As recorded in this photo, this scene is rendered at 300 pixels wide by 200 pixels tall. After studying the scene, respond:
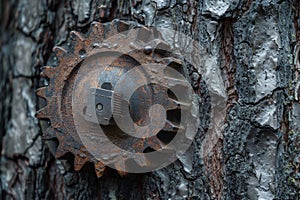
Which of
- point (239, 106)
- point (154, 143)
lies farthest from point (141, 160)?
point (239, 106)

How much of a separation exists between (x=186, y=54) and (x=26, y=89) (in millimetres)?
467

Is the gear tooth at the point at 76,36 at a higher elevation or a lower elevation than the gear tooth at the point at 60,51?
higher

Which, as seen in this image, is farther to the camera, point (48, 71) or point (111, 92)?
point (48, 71)

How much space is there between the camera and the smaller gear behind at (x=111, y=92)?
0.97 meters

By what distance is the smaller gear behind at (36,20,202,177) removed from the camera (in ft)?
3.17

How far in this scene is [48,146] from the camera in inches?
46.9

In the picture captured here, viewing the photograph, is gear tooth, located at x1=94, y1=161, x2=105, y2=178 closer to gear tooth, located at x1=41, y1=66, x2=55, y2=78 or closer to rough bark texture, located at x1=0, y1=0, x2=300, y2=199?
rough bark texture, located at x1=0, y1=0, x2=300, y2=199

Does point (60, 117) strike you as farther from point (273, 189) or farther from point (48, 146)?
point (273, 189)

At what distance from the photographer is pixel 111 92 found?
959mm

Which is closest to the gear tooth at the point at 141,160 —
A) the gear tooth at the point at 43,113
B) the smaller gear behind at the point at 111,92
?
the smaller gear behind at the point at 111,92

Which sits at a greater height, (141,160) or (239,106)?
(239,106)

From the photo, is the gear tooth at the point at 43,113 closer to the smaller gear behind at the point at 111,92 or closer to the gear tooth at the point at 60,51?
the smaller gear behind at the point at 111,92

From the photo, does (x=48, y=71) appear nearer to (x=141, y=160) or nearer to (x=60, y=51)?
(x=60, y=51)

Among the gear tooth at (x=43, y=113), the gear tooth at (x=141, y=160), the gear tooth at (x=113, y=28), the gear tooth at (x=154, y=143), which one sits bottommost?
the gear tooth at (x=141, y=160)
